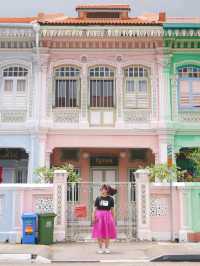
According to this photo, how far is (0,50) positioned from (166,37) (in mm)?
6669

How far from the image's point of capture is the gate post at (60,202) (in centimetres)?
1325

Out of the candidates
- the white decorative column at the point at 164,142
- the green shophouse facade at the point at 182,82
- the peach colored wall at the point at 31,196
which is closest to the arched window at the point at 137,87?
the green shophouse facade at the point at 182,82

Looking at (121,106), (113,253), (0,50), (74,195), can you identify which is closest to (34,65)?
(0,50)

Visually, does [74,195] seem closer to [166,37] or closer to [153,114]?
[153,114]

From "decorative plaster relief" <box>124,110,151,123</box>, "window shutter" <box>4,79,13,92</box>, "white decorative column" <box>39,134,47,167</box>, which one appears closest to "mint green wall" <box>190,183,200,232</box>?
"decorative plaster relief" <box>124,110,151,123</box>

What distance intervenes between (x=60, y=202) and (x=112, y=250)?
250cm

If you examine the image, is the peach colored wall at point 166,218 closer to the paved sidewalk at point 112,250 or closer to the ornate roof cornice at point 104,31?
the paved sidewalk at point 112,250

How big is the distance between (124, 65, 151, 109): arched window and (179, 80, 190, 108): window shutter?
4.21 ft

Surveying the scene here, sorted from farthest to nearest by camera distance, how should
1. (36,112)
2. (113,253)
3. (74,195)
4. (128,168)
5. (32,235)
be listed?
(128,168), (36,112), (74,195), (32,235), (113,253)

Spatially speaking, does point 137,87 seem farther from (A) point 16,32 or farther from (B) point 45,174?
(B) point 45,174

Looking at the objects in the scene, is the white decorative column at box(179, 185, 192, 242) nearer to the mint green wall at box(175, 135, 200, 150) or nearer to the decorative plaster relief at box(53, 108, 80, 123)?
the mint green wall at box(175, 135, 200, 150)

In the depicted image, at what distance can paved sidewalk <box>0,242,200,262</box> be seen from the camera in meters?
10.5

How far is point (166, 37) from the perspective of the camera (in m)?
17.9

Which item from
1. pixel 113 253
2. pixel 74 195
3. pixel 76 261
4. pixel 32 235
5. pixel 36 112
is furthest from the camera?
pixel 36 112
